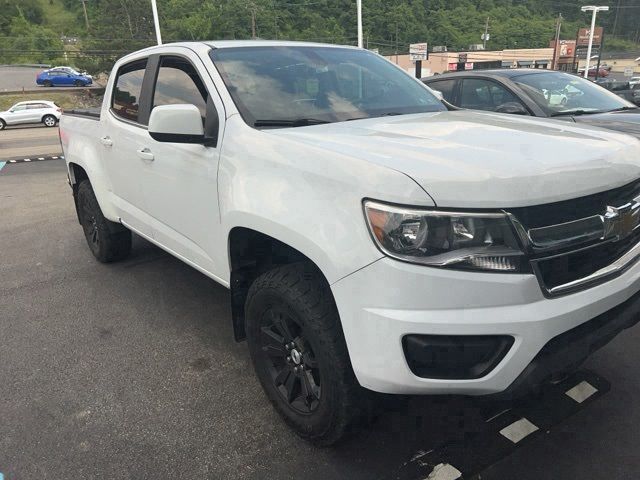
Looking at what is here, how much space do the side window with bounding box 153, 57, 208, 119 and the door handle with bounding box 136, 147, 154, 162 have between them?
33cm

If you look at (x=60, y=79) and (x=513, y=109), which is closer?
(x=513, y=109)

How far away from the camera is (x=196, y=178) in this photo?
2842 mm

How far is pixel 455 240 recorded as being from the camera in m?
1.80

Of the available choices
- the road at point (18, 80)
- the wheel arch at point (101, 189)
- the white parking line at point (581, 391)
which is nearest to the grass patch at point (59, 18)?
the road at point (18, 80)

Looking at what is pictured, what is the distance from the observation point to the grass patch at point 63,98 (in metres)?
41.2

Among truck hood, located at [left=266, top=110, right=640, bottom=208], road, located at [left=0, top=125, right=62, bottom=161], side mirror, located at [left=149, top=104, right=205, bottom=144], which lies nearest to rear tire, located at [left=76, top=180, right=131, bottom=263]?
side mirror, located at [left=149, top=104, right=205, bottom=144]

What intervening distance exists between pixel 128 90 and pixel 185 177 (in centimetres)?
148

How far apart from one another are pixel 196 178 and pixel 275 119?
1.83 ft

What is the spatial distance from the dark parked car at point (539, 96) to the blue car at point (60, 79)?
180ft

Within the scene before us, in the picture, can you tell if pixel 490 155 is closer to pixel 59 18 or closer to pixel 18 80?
pixel 18 80

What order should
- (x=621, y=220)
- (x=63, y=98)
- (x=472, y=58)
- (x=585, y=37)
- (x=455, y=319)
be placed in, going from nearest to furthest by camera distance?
(x=455, y=319), (x=621, y=220), (x=63, y=98), (x=585, y=37), (x=472, y=58)

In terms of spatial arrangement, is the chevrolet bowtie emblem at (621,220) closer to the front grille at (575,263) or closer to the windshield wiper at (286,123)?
the front grille at (575,263)

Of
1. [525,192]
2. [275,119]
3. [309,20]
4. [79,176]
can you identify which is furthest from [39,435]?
[309,20]

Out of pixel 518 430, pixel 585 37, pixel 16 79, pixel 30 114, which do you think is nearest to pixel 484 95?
pixel 518 430
